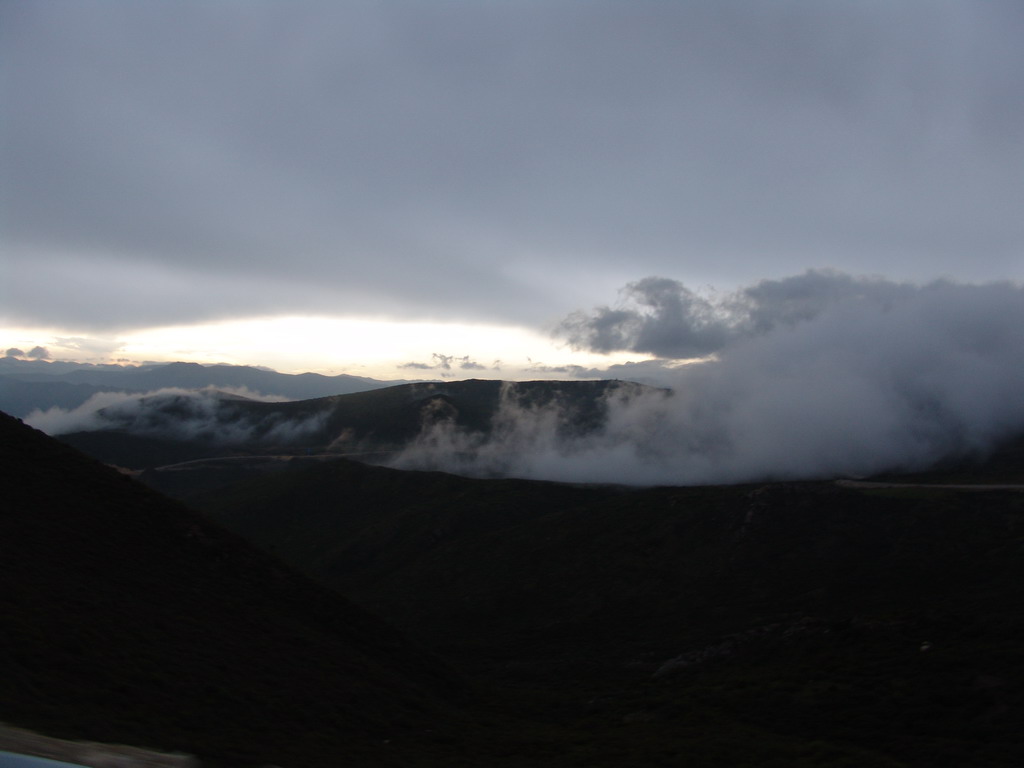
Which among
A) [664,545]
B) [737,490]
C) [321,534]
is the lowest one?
[321,534]

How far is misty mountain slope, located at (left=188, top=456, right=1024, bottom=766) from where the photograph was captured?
79.2 ft

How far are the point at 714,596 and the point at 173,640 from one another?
147 feet

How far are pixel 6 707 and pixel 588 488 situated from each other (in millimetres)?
93212

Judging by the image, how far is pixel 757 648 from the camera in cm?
3525

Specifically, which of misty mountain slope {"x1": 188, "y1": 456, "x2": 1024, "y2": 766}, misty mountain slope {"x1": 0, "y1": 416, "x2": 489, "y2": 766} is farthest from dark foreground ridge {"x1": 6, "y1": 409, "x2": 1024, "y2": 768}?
misty mountain slope {"x1": 188, "y1": 456, "x2": 1024, "y2": 766}

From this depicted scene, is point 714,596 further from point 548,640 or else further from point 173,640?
point 173,640

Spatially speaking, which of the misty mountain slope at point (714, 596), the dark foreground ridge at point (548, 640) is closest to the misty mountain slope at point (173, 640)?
the dark foreground ridge at point (548, 640)

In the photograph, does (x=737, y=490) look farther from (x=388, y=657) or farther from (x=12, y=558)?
(x=12, y=558)

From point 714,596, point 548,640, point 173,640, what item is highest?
point 173,640

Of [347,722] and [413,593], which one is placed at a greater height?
[347,722]

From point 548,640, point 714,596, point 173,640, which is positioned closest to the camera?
point 173,640

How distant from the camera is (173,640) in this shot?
2394 centimetres

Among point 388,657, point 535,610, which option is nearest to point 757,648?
point 388,657

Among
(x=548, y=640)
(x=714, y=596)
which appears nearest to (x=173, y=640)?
(x=548, y=640)
